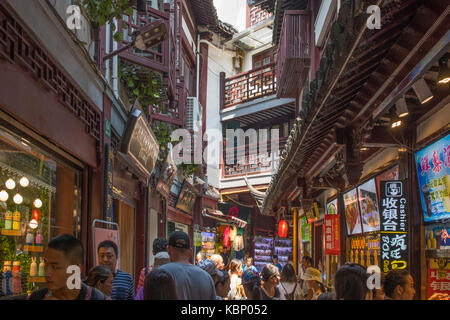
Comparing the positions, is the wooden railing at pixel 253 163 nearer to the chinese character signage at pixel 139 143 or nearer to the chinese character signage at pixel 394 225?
the chinese character signage at pixel 139 143

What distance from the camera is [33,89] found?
5.24 meters

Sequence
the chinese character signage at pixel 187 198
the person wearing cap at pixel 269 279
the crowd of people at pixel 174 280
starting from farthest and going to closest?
the chinese character signage at pixel 187 198 < the person wearing cap at pixel 269 279 < the crowd of people at pixel 174 280

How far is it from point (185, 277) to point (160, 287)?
2.33ft

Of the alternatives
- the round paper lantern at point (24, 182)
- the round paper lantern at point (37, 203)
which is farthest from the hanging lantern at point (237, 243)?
the round paper lantern at point (24, 182)

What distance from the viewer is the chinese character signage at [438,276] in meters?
6.64

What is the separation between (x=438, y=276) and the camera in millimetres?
6793

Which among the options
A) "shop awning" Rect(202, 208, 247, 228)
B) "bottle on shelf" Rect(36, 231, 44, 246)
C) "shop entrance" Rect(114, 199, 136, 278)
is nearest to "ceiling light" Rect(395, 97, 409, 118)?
"bottle on shelf" Rect(36, 231, 44, 246)

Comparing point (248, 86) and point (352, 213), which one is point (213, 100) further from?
point (352, 213)

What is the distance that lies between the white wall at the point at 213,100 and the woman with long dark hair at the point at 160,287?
2197 cm

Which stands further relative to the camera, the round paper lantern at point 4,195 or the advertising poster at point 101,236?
the advertising poster at point 101,236

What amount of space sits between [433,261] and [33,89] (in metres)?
5.23

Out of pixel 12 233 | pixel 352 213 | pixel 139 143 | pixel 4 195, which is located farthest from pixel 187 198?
pixel 4 195
